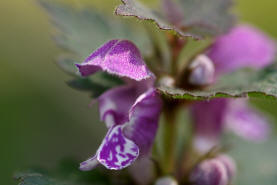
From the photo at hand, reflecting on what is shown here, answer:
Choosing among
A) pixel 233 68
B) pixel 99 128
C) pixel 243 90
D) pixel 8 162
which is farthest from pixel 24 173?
pixel 99 128

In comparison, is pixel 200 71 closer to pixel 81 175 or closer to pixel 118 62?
pixel 118 62

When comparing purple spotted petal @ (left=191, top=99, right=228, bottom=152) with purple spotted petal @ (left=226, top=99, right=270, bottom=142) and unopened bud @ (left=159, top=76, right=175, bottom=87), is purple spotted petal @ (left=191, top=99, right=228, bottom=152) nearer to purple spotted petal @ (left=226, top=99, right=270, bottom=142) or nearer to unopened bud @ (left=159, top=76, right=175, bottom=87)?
purple spotted petal @ (left=226, top=99, right=270, bottom=142)

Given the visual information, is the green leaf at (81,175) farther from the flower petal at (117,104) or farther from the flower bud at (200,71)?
the flower bud at (200,71)

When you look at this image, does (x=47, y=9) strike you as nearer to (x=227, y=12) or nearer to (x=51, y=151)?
(x=227, y=12)

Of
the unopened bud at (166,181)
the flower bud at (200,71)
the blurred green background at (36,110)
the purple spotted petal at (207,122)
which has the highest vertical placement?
the blurred green background at (36,110)

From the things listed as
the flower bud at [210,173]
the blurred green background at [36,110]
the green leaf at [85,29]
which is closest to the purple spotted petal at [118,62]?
the green leaf at [85,29]

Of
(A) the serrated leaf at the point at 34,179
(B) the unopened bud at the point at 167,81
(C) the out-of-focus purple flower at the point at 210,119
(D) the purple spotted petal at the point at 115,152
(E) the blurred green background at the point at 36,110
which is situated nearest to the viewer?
(D) the purple spotted petal at the point at 115,152
